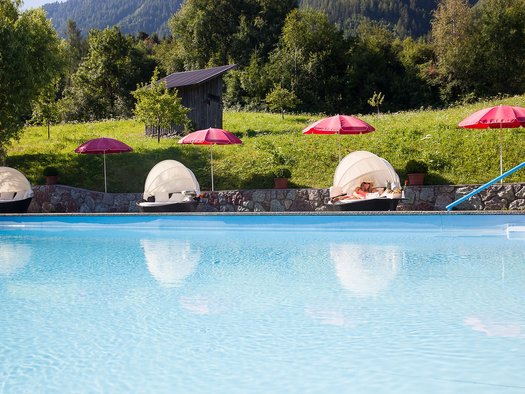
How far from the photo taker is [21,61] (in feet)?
64.7

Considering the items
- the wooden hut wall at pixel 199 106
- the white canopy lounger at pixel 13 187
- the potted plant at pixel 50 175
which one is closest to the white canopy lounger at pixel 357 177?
the white canopy lounger at pixel 13 187

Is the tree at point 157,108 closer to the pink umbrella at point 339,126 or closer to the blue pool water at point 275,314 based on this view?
the pink umbrella at point 339,126

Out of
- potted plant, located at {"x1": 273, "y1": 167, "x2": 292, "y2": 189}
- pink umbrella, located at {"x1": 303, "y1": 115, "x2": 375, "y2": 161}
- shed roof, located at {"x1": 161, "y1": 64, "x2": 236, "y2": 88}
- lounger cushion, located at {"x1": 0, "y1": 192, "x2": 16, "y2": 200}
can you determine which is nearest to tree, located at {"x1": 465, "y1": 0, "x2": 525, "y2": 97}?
shed roof, located at {"x1": 161, "y1": 64, "x2": 236, "y2": 88}

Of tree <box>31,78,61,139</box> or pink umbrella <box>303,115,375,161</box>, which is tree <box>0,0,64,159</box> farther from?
pink umbrella <box>303,115,375,161</box>

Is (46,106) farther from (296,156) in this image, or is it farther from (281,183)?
(281,183)

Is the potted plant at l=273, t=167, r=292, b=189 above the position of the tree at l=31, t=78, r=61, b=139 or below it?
below

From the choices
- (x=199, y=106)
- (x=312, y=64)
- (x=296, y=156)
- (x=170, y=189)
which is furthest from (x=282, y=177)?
(x=312, y=64)

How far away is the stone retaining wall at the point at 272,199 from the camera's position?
15789mm

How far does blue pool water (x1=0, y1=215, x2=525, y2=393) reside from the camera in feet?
14.8

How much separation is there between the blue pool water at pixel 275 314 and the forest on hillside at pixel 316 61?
29673mm

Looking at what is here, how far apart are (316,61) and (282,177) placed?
2840 cm

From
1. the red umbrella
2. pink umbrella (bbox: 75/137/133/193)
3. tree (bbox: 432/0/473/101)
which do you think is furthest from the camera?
tree (bbox: 432/0/473/101)

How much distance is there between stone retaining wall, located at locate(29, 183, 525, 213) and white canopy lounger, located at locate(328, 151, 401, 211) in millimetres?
940

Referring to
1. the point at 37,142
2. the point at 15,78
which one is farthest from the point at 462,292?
the point at 37,142
